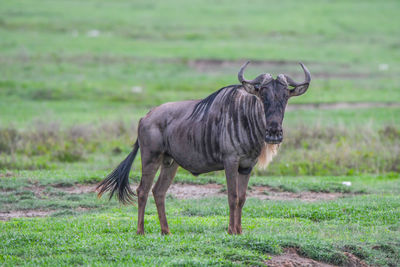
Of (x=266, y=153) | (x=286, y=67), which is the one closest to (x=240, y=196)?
(x=266, y=153)

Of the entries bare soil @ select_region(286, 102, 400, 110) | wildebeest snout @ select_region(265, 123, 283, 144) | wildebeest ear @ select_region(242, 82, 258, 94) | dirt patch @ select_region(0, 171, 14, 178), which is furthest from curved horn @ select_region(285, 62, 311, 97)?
bare soil @ select_region(286, 102, 400, 110)

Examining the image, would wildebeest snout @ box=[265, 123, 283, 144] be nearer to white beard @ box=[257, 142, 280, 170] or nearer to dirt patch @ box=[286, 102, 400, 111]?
white beard @ box=[257, 142, 280, 170]

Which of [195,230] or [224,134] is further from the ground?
[224,134]

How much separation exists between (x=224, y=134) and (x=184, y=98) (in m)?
20.7

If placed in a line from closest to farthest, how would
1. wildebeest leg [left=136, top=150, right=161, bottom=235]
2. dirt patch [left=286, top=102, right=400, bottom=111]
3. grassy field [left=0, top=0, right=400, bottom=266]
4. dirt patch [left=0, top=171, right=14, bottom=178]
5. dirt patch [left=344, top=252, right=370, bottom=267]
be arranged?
dirt patch [left=344, top=252, right=370, bottom=267], grassy field [left=0, top=0, right=400, bottom=266], wildebeest leg [left=136, top=150, right=161, bottom=235], dirt patch [left=0, top=171, right=14, bottom=178], dirt patch [left=286, top=102, right=400, bottom=111]

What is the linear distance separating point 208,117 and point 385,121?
53.0 ft

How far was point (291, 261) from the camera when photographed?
8938 mm

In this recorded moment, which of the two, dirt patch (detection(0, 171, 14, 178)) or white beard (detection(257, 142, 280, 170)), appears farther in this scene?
dirt patch (detection(0, 171, 14, 178))

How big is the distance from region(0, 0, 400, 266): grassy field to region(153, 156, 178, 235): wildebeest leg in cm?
34

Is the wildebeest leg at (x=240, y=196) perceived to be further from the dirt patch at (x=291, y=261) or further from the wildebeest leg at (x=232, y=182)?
the dirt patch at (x=291, y=261)

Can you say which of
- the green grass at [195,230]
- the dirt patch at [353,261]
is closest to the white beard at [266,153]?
the green grass at [195,230]

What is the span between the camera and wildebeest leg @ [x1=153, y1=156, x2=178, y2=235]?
1045cm

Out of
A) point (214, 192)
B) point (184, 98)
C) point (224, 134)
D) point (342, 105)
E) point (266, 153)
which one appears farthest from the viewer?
point (184, 98)

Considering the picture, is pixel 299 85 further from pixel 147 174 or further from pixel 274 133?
pixel 147 174
